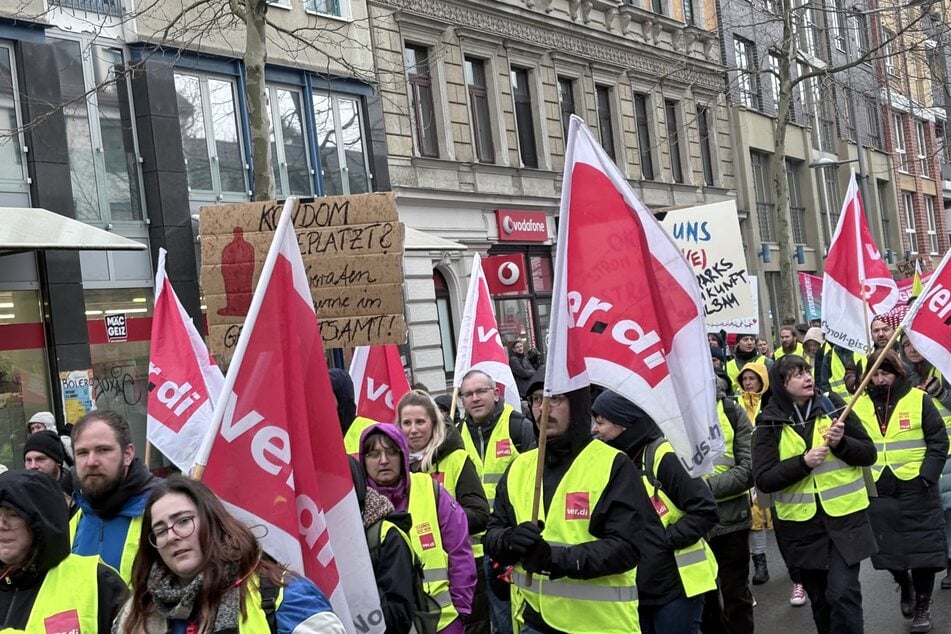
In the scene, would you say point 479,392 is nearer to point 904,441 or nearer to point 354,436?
point 354,436

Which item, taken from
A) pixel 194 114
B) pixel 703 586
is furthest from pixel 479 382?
pixel 194 114

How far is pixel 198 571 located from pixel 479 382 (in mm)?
4513

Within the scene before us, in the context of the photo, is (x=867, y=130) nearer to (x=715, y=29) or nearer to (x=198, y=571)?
(x=715, y=29)

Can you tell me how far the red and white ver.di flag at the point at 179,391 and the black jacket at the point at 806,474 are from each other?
3.36 meters

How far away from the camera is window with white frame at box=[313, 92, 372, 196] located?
19828mm

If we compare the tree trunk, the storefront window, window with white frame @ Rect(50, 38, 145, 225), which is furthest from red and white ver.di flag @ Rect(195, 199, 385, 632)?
window with white frame @ Rect(50, 38, 145, 225)

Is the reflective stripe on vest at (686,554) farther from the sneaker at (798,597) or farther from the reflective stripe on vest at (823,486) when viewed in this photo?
the sneaker at (798,597)

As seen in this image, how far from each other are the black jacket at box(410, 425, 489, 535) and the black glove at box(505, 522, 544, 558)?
167 cm

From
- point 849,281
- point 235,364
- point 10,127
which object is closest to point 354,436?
point 235,364

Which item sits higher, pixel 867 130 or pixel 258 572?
pixel 867 130

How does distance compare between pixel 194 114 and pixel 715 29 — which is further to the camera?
pixel 715 29

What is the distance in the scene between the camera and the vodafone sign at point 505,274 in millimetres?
18344

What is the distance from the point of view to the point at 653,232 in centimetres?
561

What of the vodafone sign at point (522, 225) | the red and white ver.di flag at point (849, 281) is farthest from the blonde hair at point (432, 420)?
the vodafone sign at point (522, 225)
